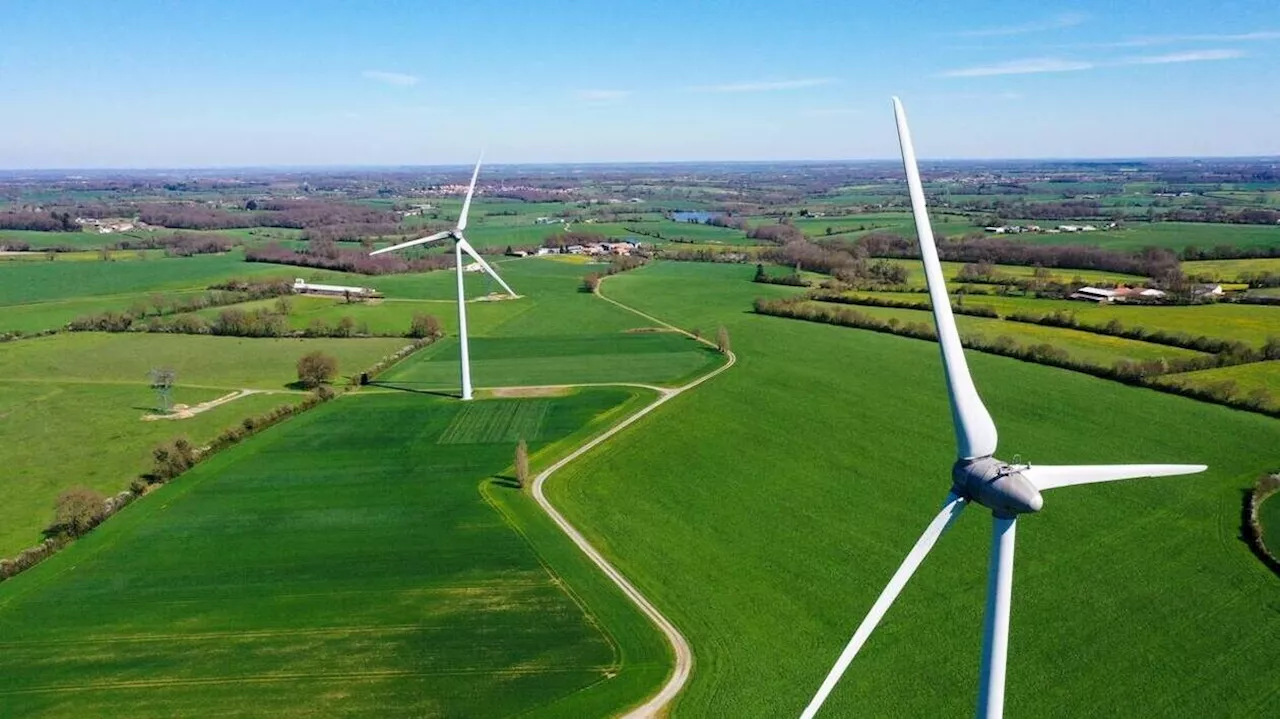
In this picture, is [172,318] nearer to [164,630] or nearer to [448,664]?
[164,630]

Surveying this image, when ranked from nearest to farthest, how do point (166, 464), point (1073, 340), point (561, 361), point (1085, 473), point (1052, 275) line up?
point (1085, 473) → point (166, 464) → point (1073, 340) → point (561, 361) → point (1052, 275)

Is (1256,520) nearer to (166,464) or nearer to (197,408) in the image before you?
(166,464)

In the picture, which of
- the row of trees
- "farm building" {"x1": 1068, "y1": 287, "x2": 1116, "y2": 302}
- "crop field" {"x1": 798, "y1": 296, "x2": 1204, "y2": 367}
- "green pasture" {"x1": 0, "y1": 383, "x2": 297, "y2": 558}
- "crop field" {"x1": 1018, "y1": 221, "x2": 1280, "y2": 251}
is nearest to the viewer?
"green pasture" {"x1": 0, "y1": 383, "x2": 297, "y2": 558}

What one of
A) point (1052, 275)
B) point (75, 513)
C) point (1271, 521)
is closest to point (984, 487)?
point (1271, 521)

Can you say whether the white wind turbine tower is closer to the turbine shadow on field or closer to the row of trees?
the turbine shadow on field

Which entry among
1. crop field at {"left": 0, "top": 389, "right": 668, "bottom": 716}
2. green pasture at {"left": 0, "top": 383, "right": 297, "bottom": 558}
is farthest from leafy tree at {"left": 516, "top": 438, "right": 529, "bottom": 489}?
green pasture at {"left": 0, "top": 383, "right": 297, "bottom": 558}

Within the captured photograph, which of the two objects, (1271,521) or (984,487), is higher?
(984,487)
